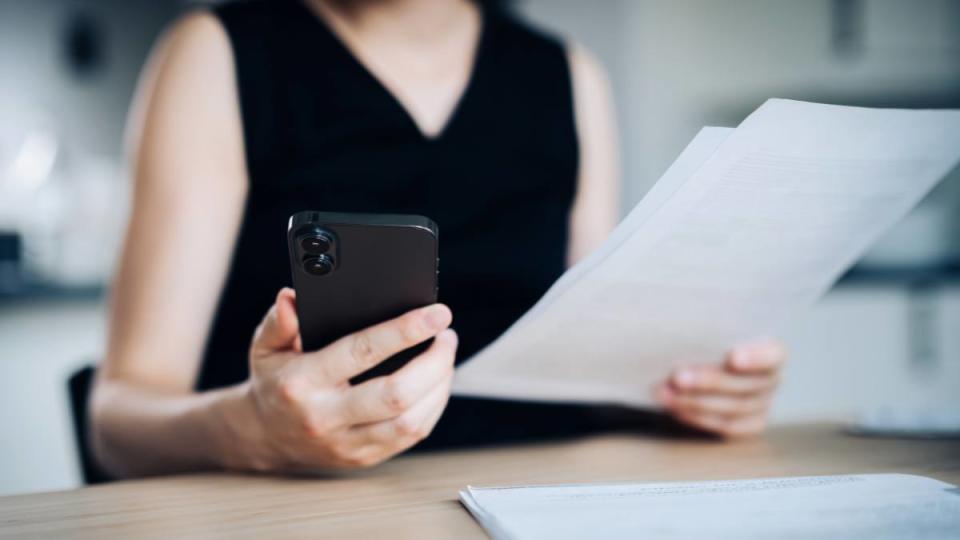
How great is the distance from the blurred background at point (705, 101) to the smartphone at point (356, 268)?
1.86m

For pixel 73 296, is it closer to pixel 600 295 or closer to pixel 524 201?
pixel 524 201

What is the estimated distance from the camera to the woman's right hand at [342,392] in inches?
18.6

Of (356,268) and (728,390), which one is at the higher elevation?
(356,268)

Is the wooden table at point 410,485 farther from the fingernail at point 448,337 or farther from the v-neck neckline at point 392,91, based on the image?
the v-neck neckline at point 392,91

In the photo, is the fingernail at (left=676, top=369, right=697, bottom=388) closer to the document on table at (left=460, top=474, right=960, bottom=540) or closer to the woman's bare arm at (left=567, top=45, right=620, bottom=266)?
the document on table at (left=460, top=474, right=960, bottom=540)

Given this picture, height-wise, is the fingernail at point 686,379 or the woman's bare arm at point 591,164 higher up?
the woman's bare arm at point 591,164

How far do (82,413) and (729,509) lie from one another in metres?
0.68

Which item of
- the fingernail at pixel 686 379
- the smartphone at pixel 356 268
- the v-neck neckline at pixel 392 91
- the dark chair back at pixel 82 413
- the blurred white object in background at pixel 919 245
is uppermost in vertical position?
the v-neck neckline at pixel 392 91

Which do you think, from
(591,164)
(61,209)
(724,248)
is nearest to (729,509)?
(724,248)

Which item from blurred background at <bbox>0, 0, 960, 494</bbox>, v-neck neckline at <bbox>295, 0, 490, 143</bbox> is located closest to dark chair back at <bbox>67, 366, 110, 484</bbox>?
v-neck neckline at <bbox>295, 0, 490, 143</bbox>

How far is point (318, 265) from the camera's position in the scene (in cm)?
45

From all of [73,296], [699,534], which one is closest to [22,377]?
[73,296]

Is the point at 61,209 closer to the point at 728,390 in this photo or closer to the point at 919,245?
the point at 728,390

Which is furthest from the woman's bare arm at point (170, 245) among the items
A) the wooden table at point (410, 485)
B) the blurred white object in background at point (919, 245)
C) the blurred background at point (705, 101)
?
the blurred white object in background at point (919, 245)
